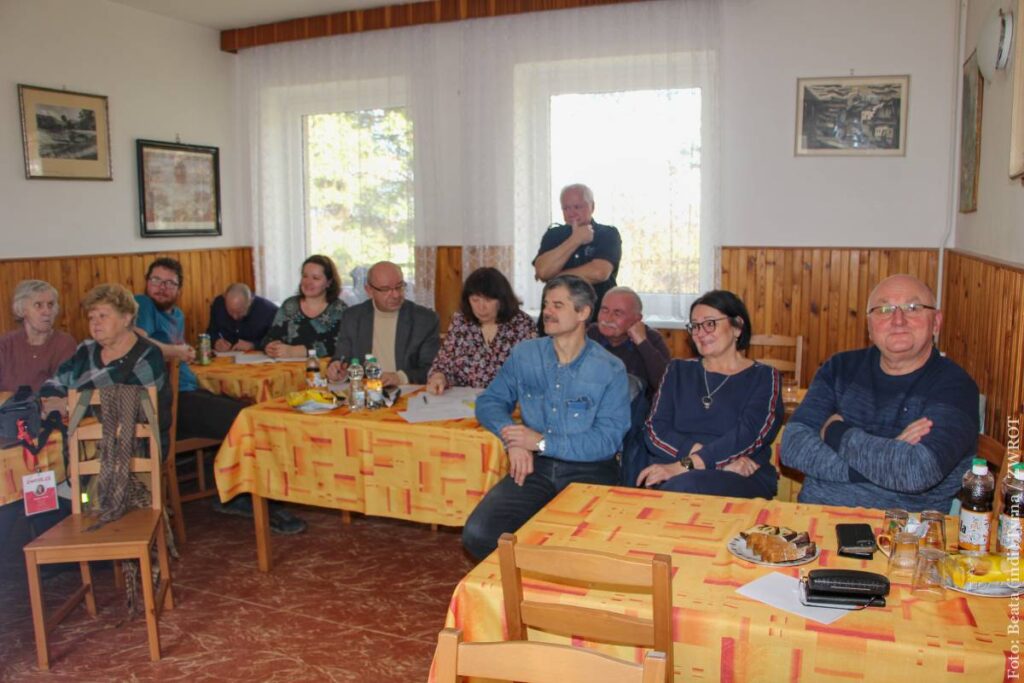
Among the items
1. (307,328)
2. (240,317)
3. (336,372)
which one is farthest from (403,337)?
(240,317)

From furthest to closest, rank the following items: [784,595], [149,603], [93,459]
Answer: [93,459]
[149,603]
[784,595]

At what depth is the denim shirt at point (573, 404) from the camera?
2.80 m

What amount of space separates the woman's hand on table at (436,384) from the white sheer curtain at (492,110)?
2224 millimetres

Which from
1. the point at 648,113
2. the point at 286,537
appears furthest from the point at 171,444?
the point at 648,113

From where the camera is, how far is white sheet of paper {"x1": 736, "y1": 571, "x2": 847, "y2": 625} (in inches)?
58.6

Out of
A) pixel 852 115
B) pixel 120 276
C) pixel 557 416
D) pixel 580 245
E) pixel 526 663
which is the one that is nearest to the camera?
pixel 526 663

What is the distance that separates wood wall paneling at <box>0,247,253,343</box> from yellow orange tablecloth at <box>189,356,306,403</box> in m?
1.30

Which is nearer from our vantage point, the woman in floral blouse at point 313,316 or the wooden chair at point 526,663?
the wooden chair at point 526,663

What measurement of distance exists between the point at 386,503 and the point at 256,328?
2537 mm

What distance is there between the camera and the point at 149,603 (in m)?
2.75

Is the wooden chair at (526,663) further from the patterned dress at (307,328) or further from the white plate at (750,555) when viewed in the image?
the patterned dress at (307,328)

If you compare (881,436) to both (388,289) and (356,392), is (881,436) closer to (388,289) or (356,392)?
(356,392)

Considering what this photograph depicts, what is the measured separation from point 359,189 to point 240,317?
1.43m


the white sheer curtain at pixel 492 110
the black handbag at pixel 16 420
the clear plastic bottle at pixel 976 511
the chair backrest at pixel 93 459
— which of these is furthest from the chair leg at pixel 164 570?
the white sheer curtain at pixel 492 110
